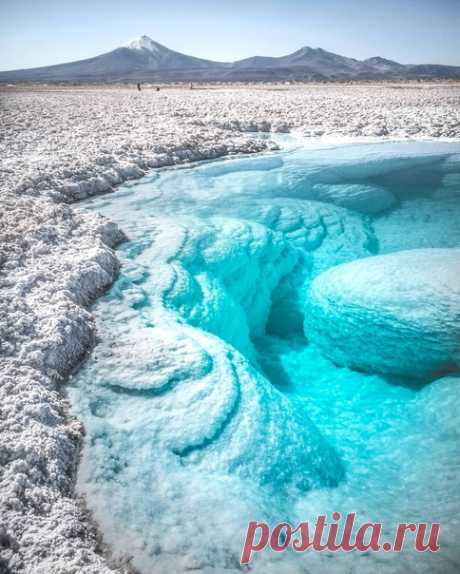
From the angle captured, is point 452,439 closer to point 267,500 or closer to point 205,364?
point 267,500

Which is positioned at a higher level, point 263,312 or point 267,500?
point 267,500

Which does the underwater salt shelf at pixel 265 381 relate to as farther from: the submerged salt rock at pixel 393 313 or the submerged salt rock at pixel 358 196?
the submerged salt rock at pixel 358 196

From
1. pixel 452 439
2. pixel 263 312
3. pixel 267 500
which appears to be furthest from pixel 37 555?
pixel 263 312

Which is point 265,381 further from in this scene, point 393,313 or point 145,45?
point 145,45

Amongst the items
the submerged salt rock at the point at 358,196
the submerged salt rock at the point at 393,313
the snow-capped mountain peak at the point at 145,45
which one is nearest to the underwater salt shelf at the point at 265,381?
the submerged salt rock at the point at 393,313

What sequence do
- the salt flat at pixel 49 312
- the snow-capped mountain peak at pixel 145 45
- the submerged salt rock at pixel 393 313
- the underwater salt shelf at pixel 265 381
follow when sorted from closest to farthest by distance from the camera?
the salt flat at pixel 49 312, the underwater salt shelf at pixel 265 381, the submerged salt rock at pixel 393 313, the snow-capped mountain peak at pixel 145 45

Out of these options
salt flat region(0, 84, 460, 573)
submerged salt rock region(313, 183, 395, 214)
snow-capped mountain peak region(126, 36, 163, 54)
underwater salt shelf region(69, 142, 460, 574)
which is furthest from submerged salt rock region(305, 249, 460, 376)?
snow-capped mountain peak region(126, 36, 163, 54)

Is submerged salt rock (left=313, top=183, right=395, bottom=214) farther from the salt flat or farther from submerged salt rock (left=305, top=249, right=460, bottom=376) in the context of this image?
the salt flat
